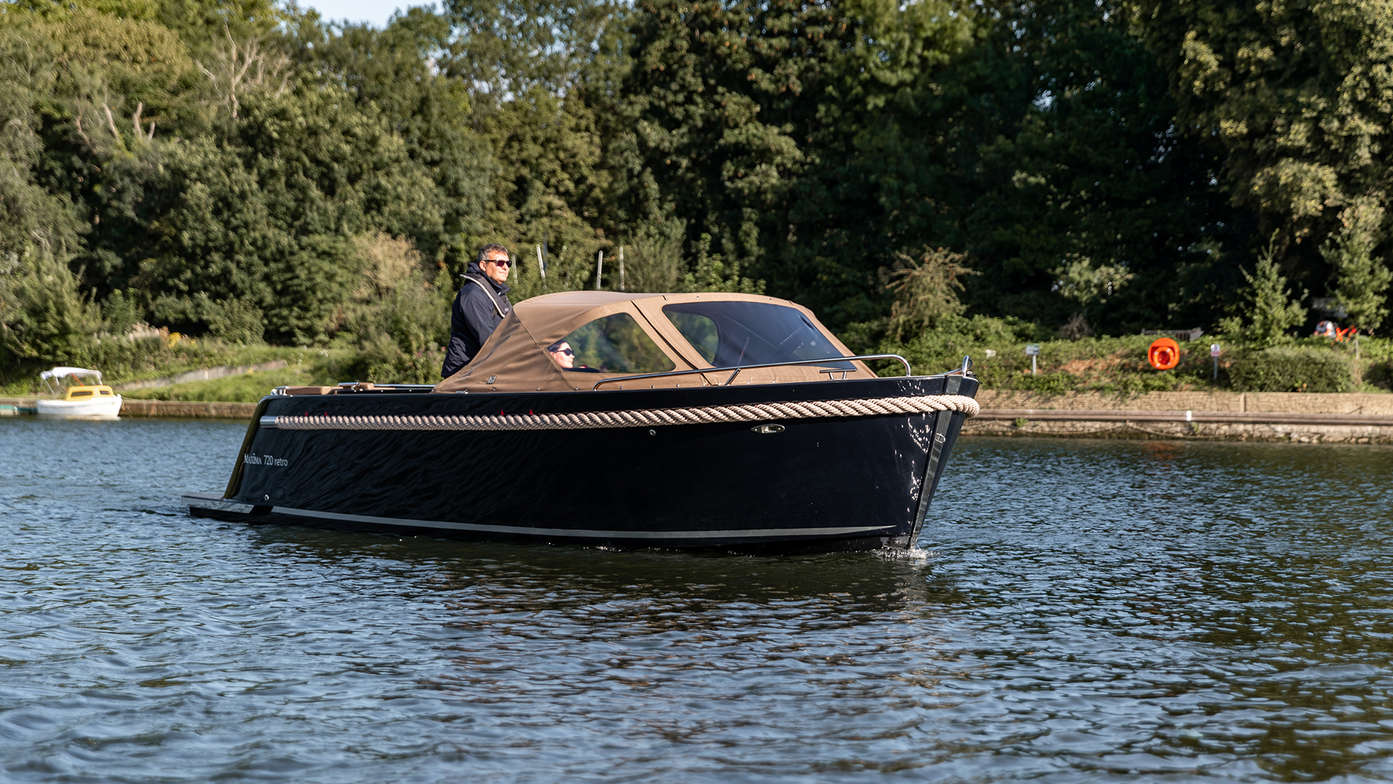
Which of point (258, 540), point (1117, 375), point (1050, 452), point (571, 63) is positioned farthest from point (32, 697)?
point (571, 63)

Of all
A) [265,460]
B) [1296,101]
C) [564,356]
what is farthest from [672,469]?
[1296,101]

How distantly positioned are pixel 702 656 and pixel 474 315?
544 cm

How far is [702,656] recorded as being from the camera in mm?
7918

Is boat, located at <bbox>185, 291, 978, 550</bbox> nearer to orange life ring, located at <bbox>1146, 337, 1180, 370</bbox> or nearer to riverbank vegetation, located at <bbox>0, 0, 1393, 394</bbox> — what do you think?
orange life ring, located at <bbox>1146, 337, 1180, 370</bbox>

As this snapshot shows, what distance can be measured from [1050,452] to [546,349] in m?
14.9

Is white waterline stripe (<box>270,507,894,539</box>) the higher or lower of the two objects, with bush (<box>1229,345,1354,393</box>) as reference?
lower

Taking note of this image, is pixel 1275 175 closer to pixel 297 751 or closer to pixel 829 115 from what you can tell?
pixel 829 115

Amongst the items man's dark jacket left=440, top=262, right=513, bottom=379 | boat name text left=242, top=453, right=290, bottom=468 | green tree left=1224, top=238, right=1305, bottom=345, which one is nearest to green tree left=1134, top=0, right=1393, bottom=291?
green tree left=1224, top=238, right=1305, bottom=345

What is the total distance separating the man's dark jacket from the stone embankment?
1853cm

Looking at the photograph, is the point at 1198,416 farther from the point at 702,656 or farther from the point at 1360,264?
the point at 702,656

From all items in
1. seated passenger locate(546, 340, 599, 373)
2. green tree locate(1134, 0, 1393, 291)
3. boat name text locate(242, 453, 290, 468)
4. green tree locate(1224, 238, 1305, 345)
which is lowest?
boat name text locate(242, 453, 290, 468)

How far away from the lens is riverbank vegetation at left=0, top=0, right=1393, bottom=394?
31438 mm

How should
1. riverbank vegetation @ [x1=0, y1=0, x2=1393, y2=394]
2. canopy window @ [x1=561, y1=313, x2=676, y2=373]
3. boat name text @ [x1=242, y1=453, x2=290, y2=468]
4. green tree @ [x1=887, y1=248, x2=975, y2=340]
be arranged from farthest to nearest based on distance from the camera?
green tree @ [x1=887, y1=248, x2=975, y2=340]
riverbank vegetation @ [x1=0, y1=0, x2=1393, y2=394]
boat name text @ [x1=242, y1=453, x2=290, y2=468]
canopy window @ [x1=561, y1=313, x2=676, y2=373]

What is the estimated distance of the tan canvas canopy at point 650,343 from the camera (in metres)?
11.0
